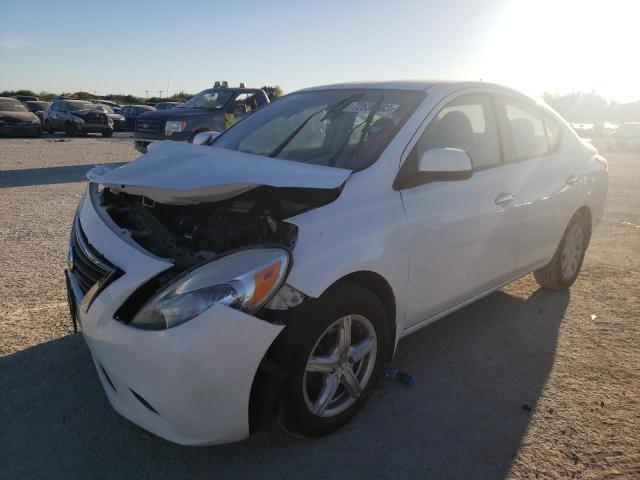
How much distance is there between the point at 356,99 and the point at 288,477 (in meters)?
2.32

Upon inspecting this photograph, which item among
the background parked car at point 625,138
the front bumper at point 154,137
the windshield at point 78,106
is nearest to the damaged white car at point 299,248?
the front bumper at point 154,137

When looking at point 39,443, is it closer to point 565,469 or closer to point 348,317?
point 348,317

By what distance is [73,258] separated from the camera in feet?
9.08

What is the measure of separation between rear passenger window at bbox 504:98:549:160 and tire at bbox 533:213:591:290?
0.84m

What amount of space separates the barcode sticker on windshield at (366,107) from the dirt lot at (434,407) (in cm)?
158

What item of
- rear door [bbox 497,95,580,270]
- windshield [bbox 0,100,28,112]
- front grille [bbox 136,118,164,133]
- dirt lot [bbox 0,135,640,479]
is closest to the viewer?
dirt lot [bbox 0,135,640,479]

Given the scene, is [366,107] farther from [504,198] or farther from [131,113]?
[131,113]

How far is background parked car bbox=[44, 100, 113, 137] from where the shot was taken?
2223cm

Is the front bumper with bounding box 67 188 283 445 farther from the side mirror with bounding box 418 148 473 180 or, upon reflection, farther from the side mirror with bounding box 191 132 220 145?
the side mirror with bounding box 191 132 220 145

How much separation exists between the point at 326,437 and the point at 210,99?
10843 millimetres

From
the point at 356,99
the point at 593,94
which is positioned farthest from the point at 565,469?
the point at 593,94

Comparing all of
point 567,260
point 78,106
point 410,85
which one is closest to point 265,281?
point 410,85

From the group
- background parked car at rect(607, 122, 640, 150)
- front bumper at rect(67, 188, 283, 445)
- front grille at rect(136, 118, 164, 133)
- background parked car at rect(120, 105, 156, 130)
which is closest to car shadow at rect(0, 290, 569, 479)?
front bumper at rect(67, 188, 283, 445)

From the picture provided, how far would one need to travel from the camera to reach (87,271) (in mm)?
2521
